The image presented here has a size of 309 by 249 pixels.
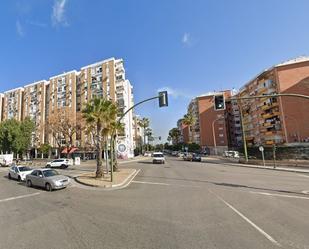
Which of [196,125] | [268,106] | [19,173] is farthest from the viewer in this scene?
[196,125]

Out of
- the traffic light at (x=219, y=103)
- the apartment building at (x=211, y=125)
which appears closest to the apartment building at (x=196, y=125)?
the apartment building at (x=211, y=125)

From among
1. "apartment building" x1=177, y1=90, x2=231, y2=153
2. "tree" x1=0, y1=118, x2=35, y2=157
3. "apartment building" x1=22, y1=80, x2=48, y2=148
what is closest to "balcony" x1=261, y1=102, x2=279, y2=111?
"apartment building" x1=177, y1=90, x2=231, y2=153

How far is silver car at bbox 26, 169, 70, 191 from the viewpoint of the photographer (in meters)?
16.3

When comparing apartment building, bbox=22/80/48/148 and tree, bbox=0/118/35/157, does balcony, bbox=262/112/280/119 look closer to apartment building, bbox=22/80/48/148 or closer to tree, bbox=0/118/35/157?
tree, bbox=0/118/35/157

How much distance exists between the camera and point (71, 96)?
7456 centimetres

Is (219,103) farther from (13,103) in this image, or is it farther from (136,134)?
(136,134)

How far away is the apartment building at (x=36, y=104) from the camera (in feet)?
259

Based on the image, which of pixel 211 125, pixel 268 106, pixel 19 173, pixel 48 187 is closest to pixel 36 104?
pixel 19 173

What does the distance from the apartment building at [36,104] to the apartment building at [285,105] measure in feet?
235

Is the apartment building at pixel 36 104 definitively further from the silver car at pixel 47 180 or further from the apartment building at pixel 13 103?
the silver car at pixel 47 180

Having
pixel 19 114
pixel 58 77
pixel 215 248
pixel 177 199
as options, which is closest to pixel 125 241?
pixel 215 248

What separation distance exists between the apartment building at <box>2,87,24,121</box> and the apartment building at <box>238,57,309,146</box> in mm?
84319

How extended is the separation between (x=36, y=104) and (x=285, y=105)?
8016 centimetres

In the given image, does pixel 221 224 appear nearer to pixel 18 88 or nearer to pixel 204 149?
pixel 204 149
